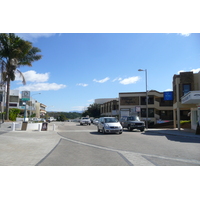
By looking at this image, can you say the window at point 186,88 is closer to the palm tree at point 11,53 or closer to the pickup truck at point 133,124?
the pickup truck at point 133,124

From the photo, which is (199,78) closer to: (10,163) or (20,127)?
(20,127)

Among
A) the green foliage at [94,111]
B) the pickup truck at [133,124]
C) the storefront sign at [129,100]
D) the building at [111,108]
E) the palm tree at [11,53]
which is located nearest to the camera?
the pickup truck at [133,124]

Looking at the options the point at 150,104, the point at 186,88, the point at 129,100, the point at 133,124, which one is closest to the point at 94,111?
the point at 129,100

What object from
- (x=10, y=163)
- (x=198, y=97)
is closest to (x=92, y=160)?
(x=10, y=163)

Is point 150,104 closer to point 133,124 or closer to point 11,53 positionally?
Answer: point 133,124

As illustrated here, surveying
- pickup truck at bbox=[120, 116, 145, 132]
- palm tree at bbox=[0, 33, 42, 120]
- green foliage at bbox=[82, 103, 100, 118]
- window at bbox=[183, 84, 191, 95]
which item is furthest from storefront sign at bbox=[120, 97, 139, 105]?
palm tree at bbox=[0, 33, 42, 120]

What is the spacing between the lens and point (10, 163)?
7.80 meters

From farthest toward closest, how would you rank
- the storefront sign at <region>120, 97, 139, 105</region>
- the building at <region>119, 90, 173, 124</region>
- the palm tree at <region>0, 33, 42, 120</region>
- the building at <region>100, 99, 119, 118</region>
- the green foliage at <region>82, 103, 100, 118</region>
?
the green foliage at <region>82, 103, 100, 118</region>, the building at <region>100, 99, 119, 118</region>, the storefront sign at <region>120, 97, 139, 105</region>, the building at <region>119, 90, 173, 124</region>, the palm tree at <region>0, 33, 42, 120</region>

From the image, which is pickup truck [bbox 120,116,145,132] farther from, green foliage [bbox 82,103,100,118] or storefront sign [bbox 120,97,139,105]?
green foliage [bbox 82,103,100,118]

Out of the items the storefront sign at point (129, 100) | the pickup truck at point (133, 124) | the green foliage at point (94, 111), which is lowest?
the pickup truck at point (133, 124)

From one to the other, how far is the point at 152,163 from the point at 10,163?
5.08m

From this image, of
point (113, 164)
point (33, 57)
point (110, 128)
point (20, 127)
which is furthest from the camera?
point (33, 57)

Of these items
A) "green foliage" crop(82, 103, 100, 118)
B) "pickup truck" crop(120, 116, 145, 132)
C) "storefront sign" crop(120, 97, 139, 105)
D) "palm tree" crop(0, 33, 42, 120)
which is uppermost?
"palm tree" crop(0, 33, 42, 120)

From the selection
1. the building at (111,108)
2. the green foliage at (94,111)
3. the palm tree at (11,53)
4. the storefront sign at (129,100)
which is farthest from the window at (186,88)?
the green foliage at (94,111)
